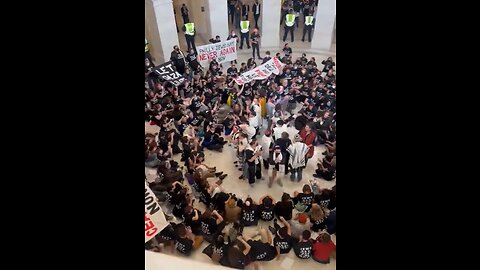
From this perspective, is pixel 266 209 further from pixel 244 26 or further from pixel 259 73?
pixel 244 26

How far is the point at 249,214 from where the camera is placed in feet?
21.0

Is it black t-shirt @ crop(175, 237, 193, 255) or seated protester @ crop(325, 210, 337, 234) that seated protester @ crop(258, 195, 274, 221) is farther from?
black t-shirt @ crop(175, 237, 193, 255)

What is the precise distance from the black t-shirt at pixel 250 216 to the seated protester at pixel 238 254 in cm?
63

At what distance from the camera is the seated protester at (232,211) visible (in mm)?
6316

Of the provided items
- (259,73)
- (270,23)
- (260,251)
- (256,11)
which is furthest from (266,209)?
(256,11)

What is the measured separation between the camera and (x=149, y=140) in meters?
8.14

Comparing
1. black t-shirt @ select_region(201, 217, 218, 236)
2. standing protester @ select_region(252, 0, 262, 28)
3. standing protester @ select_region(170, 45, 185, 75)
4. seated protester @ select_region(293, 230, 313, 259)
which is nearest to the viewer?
seated protester @ select_region(293, 230, 313, 259)

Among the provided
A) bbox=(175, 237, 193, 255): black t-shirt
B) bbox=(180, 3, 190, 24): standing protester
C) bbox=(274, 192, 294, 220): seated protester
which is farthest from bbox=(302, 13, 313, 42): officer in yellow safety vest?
bbox=(175, 237, 193, 255): black t-shirt

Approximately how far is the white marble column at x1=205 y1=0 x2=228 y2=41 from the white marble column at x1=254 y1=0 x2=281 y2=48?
1325 mm

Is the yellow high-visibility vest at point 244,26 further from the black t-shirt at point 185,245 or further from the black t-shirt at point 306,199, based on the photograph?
the black t-shirt at point 185,245

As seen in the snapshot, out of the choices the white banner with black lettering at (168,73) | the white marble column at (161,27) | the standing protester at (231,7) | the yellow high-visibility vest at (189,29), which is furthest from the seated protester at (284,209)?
the standing protester at (231,7)

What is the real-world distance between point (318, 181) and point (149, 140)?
3325 mm

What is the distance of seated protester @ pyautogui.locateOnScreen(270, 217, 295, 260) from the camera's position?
594 centimetres

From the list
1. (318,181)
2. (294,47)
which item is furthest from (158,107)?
(294,47)
